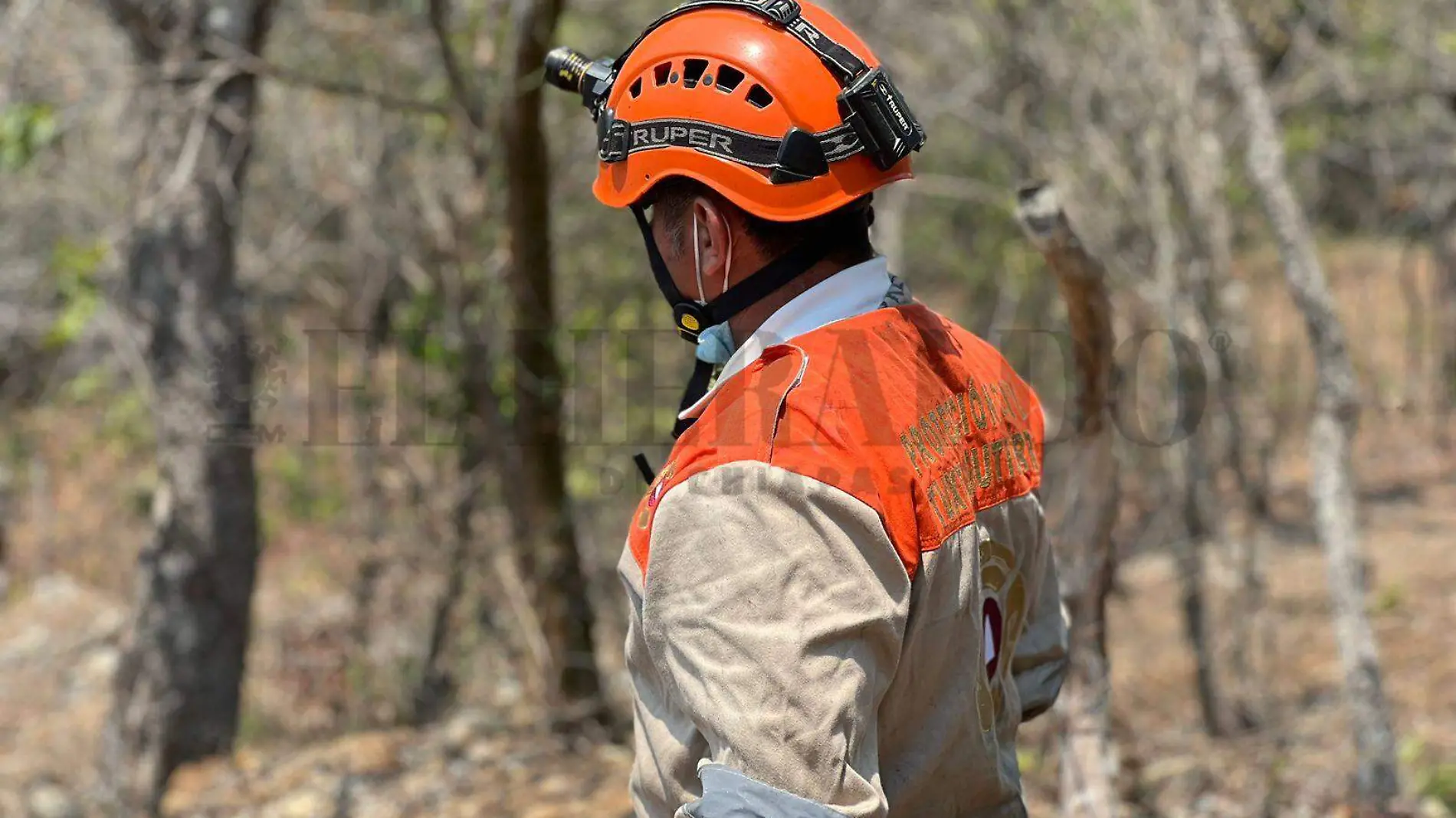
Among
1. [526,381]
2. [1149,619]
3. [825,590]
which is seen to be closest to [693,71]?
[825,590]

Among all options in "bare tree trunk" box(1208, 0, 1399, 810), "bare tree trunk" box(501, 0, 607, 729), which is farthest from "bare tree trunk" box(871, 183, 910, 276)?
"bare tree trunk" box(501, 0, 607, 729)

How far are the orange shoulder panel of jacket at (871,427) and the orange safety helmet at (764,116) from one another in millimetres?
205

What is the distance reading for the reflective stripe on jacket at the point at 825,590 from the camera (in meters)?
1.47

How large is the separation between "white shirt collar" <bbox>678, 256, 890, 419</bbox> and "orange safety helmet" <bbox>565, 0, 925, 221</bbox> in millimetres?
104

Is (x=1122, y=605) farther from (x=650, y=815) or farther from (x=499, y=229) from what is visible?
(x=650, y=815)

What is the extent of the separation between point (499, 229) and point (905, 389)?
125 inches

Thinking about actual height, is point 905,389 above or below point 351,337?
below

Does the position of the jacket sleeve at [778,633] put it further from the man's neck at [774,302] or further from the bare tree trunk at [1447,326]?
the bare tree trunk at [1447,326]

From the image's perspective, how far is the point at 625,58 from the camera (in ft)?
6.59

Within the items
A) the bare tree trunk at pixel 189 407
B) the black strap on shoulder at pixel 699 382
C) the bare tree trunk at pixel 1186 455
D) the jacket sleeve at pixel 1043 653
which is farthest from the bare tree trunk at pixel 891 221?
the black strap on shoulder at pixel 699 382

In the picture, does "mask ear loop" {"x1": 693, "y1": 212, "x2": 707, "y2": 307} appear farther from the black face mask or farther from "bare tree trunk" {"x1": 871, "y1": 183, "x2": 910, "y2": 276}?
"bare tree trunk" {"x1": 871, "y1": 183, "x2": 910, "y2": 276}

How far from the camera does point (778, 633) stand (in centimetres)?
147

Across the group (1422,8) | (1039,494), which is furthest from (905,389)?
(1422,8)

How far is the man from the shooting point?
A: 4.87 feet
